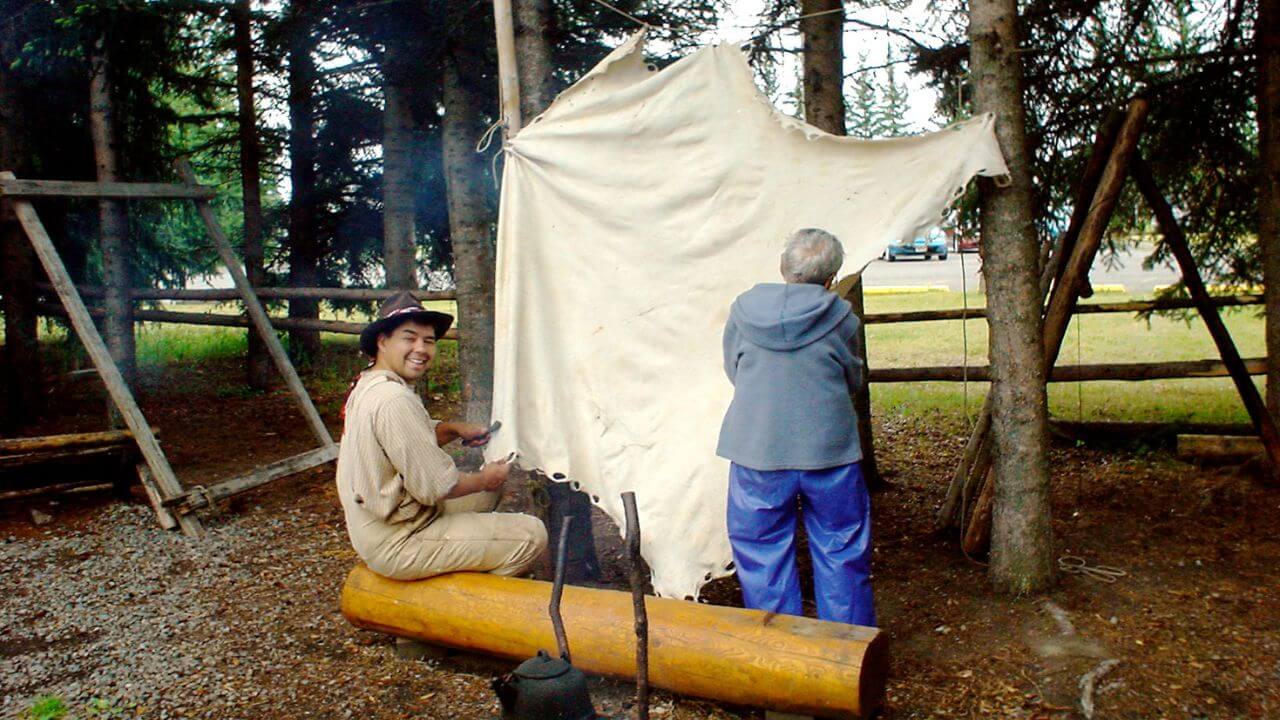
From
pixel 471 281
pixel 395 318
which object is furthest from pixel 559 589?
pixel 471 281

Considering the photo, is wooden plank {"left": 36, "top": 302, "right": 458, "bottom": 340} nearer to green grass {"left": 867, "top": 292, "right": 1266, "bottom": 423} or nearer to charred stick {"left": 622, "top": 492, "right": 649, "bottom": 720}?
green grass {"left": 867, "top": 292, "right": 1266, "bottom": 423}

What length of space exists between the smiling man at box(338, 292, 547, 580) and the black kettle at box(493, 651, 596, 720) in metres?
1.52

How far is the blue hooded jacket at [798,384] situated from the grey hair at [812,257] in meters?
0.04

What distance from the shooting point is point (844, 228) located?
155 inches

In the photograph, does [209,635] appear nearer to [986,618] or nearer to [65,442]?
[65,442]

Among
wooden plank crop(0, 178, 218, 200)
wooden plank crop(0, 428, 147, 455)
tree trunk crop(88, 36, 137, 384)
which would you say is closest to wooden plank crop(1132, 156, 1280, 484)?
wooden plank crop(0, 178, 218, 200)

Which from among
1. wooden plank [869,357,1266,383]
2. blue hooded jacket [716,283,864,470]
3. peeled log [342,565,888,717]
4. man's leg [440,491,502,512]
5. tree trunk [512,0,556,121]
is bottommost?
peeled log [342,565,888,717]

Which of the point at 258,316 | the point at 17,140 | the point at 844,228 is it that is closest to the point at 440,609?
the point at 844,228

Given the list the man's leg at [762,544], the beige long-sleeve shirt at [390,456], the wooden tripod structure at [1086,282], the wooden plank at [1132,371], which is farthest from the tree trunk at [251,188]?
the man's leg at [762,544]

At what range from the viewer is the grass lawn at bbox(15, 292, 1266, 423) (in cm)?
852

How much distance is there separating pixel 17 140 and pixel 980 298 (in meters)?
16.9

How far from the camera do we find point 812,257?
3510mm

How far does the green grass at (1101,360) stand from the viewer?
834 centimetres

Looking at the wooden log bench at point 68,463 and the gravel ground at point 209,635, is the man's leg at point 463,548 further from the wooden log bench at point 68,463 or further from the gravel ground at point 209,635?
the wooden log bench at point 68,463
